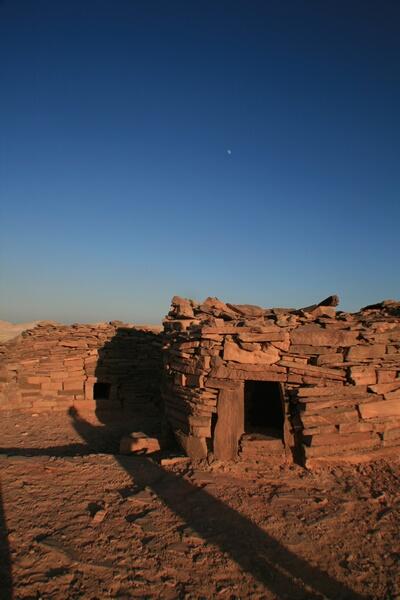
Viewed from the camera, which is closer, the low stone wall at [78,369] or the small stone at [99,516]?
the small stone at [99,516]

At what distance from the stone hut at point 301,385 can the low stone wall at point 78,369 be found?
5810mm

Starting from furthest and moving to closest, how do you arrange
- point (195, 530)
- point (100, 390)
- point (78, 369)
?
point (100, 390)
point (78, 369)
point (195, 530)

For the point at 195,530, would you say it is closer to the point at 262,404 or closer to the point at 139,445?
the point at 139,445

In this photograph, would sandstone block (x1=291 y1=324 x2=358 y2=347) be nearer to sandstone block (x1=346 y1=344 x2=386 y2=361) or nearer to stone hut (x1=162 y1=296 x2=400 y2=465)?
stone hut (x1=162 y1=296 x2=400 y2=465)

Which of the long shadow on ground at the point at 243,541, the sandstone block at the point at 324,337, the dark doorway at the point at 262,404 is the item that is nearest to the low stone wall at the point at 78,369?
the dark doorway at the point at 262,404

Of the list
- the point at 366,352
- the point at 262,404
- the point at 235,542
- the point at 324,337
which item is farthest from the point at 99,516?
the point at 262,404

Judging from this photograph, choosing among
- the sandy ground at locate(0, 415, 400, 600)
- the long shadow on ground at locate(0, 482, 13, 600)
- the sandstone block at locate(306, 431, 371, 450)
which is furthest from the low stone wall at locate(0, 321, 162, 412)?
the long shadow on ground at locate(0, 482, 13, 600)

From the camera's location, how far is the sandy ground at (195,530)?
3.68 meters

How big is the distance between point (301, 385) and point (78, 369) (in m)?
8.22

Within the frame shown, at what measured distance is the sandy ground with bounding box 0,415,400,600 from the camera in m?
3.68

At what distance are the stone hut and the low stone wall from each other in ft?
19.1

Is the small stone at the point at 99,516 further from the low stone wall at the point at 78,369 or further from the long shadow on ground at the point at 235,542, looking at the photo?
the low stone wall at the point at 78,369

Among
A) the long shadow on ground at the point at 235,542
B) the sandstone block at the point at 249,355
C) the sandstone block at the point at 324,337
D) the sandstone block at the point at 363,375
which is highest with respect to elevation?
the sandstone block at the point at 324,337

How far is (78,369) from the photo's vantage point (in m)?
12.4
